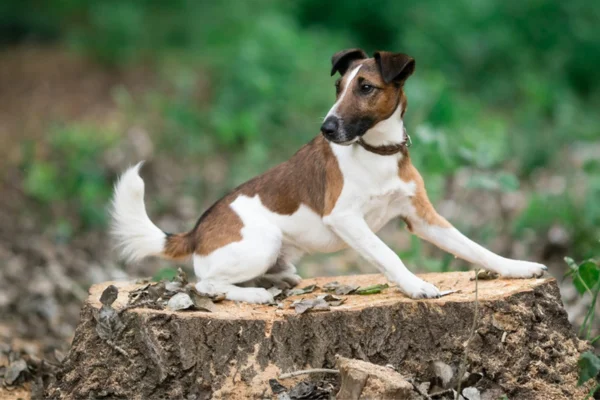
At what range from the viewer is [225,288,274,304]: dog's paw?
Result: 4641 mm

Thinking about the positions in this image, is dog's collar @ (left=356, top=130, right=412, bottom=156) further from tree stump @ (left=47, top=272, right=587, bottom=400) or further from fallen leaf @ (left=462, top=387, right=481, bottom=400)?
fallen leaf @ (left=462, top=387, right=481, bottom=400)

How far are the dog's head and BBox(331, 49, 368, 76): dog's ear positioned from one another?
0.39 ft

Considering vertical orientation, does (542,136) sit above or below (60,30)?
below

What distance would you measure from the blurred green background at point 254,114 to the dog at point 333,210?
4.42 feet

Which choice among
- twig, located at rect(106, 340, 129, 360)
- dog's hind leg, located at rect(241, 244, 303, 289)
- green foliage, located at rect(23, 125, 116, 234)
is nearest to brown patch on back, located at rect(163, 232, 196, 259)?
dog's hind leg, located at rect(241, 244, 303, 289)

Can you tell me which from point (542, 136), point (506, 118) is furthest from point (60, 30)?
point (542, 136)

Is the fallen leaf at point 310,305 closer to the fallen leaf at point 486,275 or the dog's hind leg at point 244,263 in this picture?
the dog's hind leg at point 244,263

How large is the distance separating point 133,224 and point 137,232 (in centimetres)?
5

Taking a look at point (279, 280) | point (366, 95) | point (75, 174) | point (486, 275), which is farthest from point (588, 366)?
point (75, 174)

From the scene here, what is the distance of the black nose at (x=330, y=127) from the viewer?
4.31 m

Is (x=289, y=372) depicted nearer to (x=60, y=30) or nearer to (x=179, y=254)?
(x=179, y=254)

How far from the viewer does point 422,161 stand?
257 inches

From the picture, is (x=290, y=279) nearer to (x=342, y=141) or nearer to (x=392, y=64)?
(x=342, y=141)

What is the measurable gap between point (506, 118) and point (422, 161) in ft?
20.1
